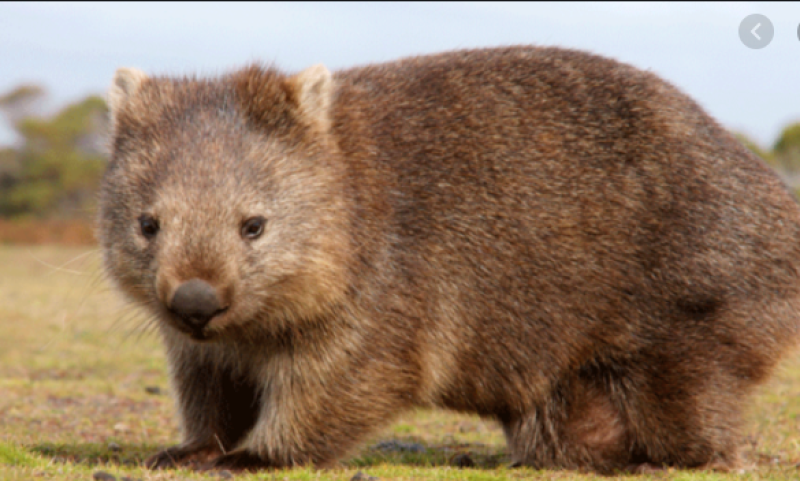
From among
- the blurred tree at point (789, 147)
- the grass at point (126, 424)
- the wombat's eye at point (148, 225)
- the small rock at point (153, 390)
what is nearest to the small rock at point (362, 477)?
the grass at point (126, 424)

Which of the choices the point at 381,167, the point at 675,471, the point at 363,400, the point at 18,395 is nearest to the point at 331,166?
the point at 381,167

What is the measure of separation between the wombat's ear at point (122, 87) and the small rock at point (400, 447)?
2.62m

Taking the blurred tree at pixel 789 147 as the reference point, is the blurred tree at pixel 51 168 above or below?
below

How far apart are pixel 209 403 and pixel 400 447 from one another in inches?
56.3

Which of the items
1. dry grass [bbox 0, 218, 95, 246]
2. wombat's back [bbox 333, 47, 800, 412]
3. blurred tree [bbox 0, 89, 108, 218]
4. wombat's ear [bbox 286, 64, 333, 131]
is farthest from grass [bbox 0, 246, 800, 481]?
blurred tree [bbox 0, 89, 108, 218]

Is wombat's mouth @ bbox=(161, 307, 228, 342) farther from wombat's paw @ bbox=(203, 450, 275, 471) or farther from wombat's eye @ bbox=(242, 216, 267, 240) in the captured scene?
wombat's paw @ bbox=(203, 450, 275, 471)

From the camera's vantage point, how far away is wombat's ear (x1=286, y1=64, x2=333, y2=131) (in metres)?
5.07

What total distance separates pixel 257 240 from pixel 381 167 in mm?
929

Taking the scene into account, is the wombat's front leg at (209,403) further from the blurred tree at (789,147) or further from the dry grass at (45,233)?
the blurred tree at (789,147)

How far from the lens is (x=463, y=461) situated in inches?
232

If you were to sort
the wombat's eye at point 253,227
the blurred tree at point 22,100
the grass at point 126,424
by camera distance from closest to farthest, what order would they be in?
the wombat's eye at point 253,227, the grass at point 126,424, the blurred tree at point 22,100

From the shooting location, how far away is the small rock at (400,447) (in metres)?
6.29

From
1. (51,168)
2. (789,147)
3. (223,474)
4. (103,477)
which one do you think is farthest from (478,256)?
(51,168)

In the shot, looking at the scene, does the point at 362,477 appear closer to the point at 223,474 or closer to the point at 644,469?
the point at 223,474
